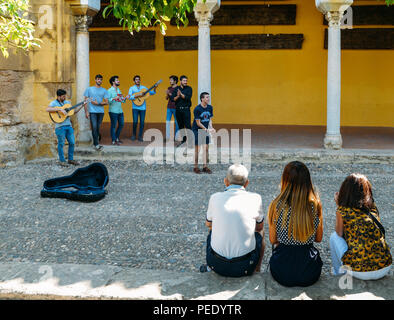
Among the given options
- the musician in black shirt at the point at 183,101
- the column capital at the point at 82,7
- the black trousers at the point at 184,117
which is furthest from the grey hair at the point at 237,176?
the column capital at the point at 82,7

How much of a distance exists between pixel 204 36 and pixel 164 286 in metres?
7.77

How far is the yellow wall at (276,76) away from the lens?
1455 centimetres

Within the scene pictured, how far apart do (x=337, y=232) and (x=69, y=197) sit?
186 inches

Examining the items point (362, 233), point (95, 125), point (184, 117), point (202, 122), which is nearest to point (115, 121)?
point (95, 125)

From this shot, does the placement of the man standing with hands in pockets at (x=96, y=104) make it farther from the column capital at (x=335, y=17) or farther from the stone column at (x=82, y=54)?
the column capital at (x=335, y=17)

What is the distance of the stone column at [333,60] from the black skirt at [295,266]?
7201 millimetres

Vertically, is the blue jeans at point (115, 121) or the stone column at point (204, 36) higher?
the stone column at point (204, 36)

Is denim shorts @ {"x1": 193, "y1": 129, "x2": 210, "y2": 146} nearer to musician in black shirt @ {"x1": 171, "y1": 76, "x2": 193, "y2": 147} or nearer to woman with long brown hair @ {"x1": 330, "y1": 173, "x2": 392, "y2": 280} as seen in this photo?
musician in black shirt @ {"x1": 171, "y1": 76, "x2": 193, "y2": 147}

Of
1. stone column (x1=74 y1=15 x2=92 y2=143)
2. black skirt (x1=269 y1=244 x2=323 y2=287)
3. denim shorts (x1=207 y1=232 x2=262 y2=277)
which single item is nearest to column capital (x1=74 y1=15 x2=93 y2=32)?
stone column (x1=74 y1=15 x2=92 y2=143)

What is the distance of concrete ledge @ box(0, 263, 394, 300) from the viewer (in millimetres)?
4109

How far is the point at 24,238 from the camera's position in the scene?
20.8 feet

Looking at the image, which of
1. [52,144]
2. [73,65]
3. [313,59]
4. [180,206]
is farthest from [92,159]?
[313,59]

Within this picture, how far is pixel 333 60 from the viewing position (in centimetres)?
1111

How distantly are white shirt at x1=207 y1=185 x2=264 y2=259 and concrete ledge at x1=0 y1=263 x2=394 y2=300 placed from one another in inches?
9.6
